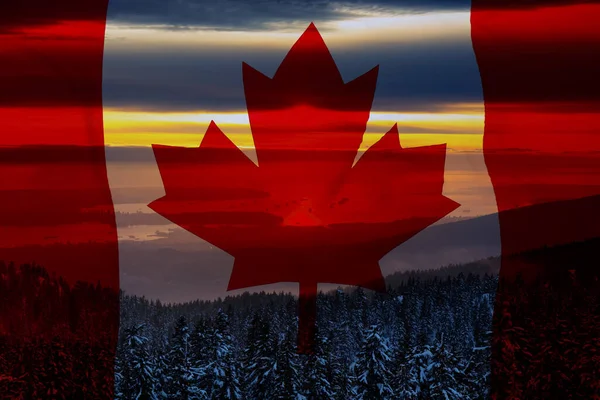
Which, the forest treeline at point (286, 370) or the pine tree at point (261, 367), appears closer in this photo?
the forest treeline at point (286, 370)

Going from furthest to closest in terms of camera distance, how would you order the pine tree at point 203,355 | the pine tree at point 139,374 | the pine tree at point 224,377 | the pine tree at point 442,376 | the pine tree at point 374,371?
the pine tree at point 203,355 < the pine tree at point 224,377 < the pine tree at point 139,374 < the pine tree at point 374,371 < the pine tree at point 442,376

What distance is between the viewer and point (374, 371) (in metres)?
49.2

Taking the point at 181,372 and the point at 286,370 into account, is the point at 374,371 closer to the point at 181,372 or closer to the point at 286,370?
the point at 286,370

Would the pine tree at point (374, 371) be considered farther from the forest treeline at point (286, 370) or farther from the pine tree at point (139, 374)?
the pine tree at point (139, 374)

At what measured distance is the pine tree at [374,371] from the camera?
48531 mm

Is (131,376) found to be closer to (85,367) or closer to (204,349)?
(204,349)

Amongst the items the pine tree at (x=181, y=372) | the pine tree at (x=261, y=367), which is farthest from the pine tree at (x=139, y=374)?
the pine tree at (x=261, y=367)

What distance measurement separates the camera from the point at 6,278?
150875 millimetres

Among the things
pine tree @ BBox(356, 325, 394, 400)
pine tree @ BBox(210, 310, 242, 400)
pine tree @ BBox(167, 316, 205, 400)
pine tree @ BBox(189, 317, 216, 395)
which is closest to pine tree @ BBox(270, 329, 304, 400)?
pine tree @ BBox(210, 310, 242, 400)

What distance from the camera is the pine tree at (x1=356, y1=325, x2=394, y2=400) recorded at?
48.5 m

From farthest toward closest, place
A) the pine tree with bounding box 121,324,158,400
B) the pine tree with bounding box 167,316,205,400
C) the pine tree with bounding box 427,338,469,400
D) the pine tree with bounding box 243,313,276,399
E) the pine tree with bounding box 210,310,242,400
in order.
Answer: the pine tree with bounding box 167,316,205,400
the pine tree with bounding box 243,313,276,399
the pine tree with bounding box 210,310,242,400
the pine tree with bounding box 121,324,158,400
the pine tree with bounding box 427,338,469,400

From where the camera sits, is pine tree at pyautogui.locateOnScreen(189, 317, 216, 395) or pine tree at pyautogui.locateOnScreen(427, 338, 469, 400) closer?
pine tree at pyautogui.locateOnScreen(427, 338, 469, 400)

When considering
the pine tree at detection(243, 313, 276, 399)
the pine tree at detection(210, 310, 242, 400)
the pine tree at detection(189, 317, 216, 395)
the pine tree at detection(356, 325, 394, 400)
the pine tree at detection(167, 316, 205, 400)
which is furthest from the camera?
the pine tree at detection(167, 316, 205, 400)

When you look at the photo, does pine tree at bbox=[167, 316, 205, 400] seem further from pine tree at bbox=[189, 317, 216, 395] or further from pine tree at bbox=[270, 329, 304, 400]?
pine tree at bbox=[270, 329, 304, 400]
